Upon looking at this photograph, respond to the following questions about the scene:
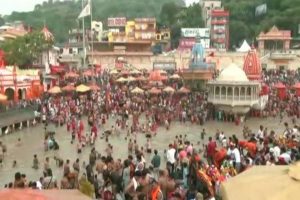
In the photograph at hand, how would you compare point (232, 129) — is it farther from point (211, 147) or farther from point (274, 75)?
point (274, 75)

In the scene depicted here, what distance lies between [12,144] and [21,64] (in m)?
25.5

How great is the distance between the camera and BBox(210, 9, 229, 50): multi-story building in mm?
74000

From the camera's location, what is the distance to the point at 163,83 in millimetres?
41344

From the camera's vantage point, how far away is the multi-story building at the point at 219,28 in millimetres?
74000

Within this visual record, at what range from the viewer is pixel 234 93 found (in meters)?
32.0

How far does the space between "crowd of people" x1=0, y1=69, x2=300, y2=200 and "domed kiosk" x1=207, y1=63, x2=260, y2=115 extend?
698 mm

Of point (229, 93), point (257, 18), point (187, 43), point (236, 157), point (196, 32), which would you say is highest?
point (257, 18)

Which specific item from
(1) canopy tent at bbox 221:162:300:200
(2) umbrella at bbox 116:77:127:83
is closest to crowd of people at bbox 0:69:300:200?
(2) umbrella at bbox 116:77:127:83

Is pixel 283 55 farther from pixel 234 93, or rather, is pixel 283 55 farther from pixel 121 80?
pixel 234 93

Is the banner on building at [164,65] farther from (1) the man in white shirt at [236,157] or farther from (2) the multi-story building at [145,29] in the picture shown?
(1) the man in white shirt at [236,157]

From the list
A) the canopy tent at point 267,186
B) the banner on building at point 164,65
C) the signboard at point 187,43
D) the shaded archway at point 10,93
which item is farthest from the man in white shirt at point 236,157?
the signboard at point 187,43

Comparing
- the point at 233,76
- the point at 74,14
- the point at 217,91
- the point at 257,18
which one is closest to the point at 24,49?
the point at 217,91

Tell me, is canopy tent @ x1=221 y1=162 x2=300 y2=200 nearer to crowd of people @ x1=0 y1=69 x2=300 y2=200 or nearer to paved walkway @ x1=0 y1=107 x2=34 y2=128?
crowd of people @ x1=0 y1=69 x2=300 y2=200

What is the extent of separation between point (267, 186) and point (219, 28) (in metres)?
70.1
